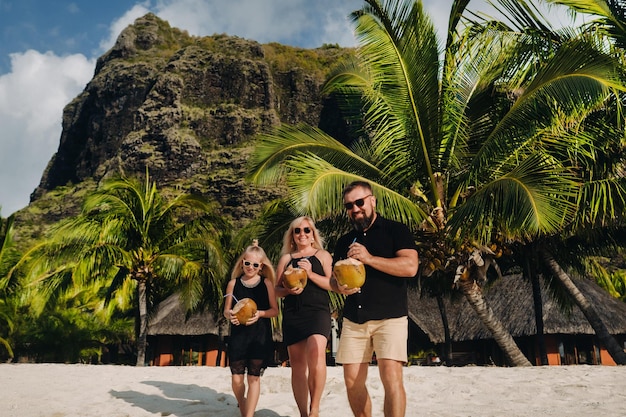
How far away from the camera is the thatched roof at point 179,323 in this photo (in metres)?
24.9

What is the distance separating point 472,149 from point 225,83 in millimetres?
67481

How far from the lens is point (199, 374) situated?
8328 millimetres

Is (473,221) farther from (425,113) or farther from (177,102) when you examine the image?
(177,102)

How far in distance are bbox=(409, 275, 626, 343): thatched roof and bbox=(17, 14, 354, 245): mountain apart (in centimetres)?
3628

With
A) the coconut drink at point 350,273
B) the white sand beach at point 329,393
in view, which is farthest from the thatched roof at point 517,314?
the coconut drink at point 350,273

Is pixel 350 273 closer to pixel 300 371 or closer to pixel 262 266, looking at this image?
pixel 300 371

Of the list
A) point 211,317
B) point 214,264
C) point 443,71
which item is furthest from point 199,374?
point 211,317

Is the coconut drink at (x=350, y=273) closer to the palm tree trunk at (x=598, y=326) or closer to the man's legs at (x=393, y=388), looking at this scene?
the man's legs at (x=393, y=388)

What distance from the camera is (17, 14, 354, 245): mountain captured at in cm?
6794

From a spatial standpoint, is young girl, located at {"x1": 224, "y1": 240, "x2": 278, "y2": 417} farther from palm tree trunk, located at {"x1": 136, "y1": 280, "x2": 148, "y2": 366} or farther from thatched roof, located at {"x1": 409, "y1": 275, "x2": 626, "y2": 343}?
thatched roof, located at {"x1": 409, "y1": 275, "x2": 626, "y2": 343}

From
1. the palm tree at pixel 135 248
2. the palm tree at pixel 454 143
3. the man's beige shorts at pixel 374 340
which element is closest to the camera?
the man's beige shorts at pixel 374 340

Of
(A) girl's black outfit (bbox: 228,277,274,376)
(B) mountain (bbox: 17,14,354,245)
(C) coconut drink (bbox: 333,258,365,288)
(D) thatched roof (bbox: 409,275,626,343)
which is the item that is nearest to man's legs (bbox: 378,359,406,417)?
(C) coconut drink (bbox: 333,258,365,288)

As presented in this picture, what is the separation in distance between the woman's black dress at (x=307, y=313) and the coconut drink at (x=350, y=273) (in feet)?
3.34

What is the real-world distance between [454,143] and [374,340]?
280 inches
